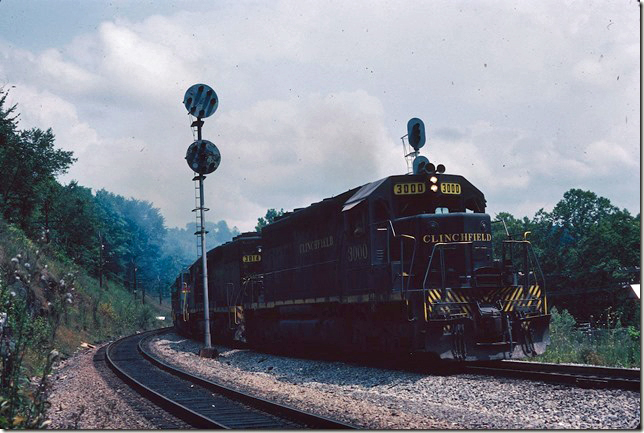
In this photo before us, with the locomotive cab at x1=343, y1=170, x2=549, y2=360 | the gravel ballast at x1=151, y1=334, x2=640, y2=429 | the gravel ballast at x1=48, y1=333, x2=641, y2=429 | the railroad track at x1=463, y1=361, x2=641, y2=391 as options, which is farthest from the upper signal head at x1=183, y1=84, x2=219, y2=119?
the railroad track at x1=463, y1=361, x2=641, y2=391

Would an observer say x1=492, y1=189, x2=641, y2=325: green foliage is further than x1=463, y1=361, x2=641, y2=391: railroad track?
Yes

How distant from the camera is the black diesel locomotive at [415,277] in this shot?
545 inches

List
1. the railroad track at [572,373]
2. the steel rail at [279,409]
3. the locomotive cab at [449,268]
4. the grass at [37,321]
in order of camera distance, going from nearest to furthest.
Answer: the grass at [37,321], the steel rail at [279,409], the railroad track at [572,373], the locomotive cab at [449,268]

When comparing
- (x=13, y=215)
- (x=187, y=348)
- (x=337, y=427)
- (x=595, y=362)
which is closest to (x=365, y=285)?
(x=595, y=362)

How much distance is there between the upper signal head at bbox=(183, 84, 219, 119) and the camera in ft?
80.9

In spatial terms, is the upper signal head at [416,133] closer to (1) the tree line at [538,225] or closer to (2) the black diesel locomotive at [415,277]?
(2) the black diesel locomotive at [415,277]

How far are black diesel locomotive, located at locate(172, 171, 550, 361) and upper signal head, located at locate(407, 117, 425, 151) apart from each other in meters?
4.59

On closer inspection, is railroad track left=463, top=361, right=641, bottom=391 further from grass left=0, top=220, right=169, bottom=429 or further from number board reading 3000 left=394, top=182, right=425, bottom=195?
grass left=0, top=220, right=169, bottom=429

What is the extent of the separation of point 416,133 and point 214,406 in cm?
1351

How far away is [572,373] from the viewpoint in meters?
13.0

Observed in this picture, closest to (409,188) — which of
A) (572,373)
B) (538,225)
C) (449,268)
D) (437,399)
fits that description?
(449,268)

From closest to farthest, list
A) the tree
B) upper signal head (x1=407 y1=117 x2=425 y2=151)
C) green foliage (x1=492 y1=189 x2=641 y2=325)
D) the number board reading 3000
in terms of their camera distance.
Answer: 1. the number board reading 3000
2. upper signal head (x1=407 y1=117 x2=425 y2=151)
3. the tree
4. green foliage (x1=492 y1=189 x2=641 y2=325)

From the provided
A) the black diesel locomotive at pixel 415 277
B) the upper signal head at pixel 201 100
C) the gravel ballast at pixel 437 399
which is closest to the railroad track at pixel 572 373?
the gravel ballast at pixel 437 399

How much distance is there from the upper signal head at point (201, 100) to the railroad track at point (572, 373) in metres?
14.0
